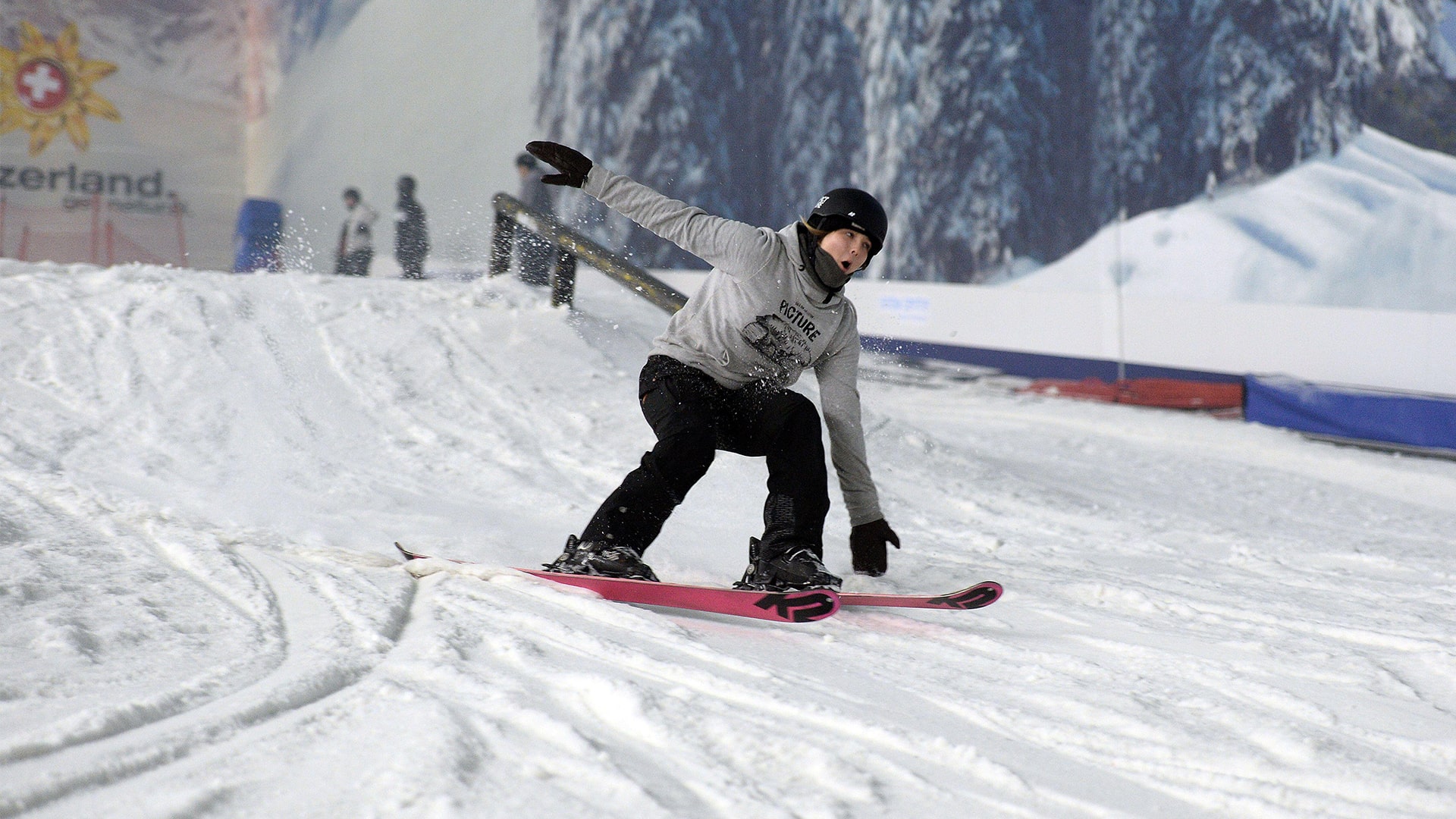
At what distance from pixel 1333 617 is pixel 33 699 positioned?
298 centimetres

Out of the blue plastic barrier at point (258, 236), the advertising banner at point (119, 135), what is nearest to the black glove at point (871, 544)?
the blue plastic barrier at point (258, 236)

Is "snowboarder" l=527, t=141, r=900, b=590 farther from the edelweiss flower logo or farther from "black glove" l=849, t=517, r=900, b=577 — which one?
the edelweiss flower logo

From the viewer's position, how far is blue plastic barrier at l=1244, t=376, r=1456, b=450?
6.99 metres

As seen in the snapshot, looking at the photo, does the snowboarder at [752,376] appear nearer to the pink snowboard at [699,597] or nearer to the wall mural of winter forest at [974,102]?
the pink snowboard at [699,597]

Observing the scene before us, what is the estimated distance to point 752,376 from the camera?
9.11 feet

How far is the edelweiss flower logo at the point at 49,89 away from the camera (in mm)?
12188

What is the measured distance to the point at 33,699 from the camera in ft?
5.43

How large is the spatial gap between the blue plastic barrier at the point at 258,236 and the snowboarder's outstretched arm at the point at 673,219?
1098cm

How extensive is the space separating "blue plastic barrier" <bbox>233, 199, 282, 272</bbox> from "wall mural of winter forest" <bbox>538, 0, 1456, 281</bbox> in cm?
358

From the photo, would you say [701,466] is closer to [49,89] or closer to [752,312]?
[752,312]

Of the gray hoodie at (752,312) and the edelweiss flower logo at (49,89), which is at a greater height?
the edelweiss flower logo at (49,89)

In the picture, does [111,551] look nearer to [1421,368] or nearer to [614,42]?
[1421,368]

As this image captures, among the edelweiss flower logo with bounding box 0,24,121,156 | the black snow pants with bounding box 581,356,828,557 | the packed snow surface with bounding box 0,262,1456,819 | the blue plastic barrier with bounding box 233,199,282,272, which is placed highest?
the edelweiss flower logo with bounding box 0,24,121,156

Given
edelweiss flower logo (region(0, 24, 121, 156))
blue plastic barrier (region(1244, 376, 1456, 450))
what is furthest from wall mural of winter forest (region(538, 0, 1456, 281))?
edelweiss flower logo (region(0, 24, 121, 156))
